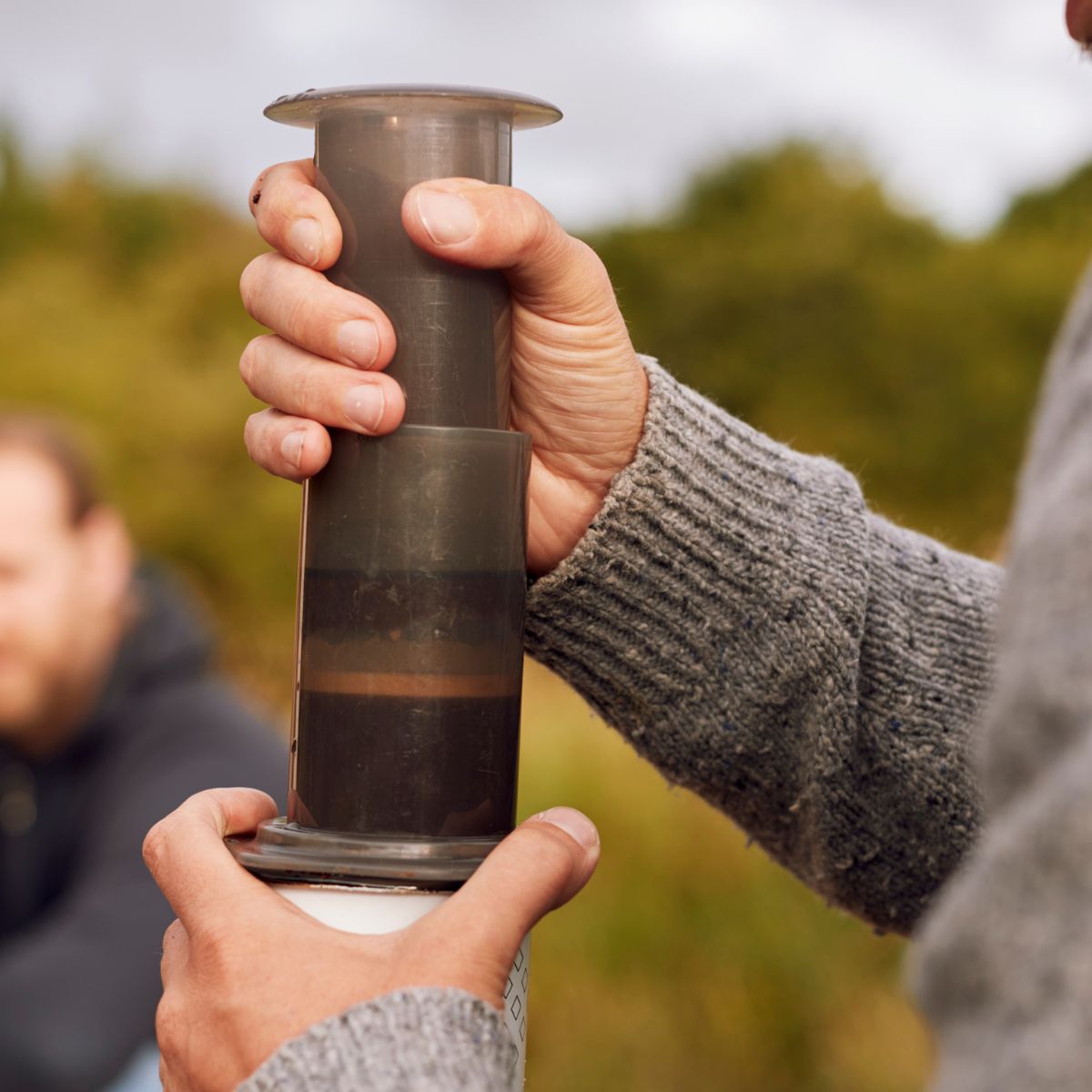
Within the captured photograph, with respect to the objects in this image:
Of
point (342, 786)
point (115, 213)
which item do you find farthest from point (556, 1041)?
point (115, 213)

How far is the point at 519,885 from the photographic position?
3.94 ft

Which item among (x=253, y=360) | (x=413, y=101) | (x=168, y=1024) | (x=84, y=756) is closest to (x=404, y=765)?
(x=168, y=1024)

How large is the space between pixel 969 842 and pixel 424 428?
852 mm

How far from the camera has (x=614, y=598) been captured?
1609 millimetres

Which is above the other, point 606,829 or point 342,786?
point 342,786

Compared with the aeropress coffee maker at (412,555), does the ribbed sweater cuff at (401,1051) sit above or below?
below

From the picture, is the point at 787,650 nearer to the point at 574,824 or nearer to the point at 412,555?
the point at 574,824

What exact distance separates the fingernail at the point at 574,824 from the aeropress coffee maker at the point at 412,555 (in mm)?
55

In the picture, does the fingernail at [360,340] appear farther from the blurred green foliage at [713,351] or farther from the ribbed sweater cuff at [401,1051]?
the blurred green foliage at [713,351]

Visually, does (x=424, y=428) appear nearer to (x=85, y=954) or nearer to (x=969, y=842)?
(x=969, y=842)

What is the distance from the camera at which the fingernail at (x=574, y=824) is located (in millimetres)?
1302

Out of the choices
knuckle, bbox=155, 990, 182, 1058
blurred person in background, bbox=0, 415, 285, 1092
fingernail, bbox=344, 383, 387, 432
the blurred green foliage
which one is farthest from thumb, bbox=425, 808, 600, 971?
the blurred green foliage

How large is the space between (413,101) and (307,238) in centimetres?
16

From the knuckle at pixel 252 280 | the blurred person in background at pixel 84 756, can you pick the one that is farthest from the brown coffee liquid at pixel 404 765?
the blurred person in background at pixel 84 756
